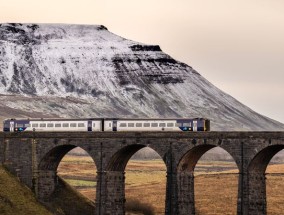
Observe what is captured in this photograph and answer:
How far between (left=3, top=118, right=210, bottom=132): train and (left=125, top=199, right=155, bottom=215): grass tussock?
1335 centimetres

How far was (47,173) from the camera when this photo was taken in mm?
94188

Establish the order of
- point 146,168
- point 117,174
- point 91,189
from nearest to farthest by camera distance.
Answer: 1. point 117,174
2. point 91,189
3. point 146,168

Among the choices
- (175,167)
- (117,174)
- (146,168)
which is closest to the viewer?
(175,167)

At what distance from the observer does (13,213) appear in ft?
274

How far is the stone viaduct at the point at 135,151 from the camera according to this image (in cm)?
7781

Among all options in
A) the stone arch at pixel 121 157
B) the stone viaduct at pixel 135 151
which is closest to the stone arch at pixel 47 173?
the stone viaduct at pixel 135 151

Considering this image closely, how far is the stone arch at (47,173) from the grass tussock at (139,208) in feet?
37.0

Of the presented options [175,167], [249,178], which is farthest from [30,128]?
[249,178]

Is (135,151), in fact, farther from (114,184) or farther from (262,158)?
(262,158)

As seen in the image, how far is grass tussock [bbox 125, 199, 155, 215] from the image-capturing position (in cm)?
10047

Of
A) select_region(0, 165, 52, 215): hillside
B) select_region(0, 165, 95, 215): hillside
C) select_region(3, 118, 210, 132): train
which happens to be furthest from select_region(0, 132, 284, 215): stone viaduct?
select_region(3, 118, 210, 132): train

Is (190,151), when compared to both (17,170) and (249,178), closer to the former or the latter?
(249,178)

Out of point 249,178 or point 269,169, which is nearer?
point 249,178

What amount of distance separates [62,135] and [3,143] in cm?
928
